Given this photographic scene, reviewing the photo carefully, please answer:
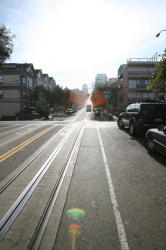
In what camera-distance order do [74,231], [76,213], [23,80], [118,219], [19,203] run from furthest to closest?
[23,80]
[19,203]
[76,213]
[118,219]
[74,231]

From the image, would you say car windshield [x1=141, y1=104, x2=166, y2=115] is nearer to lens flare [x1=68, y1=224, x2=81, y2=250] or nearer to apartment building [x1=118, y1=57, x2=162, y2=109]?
lens flare [x1=68, y1=224, x2=81, y2=250]

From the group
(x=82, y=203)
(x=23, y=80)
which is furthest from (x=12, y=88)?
(x=82, y=203)

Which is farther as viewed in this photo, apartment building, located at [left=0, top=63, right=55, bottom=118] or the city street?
apartment building, located at [left=0, top=63, right=55, bottom=118]

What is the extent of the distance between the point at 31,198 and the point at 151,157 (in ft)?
16.2

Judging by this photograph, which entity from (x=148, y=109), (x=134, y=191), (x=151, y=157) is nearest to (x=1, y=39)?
(x=148, y=109)

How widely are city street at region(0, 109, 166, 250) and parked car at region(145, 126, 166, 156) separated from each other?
475 millimetres

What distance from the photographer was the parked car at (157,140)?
21.3 ft

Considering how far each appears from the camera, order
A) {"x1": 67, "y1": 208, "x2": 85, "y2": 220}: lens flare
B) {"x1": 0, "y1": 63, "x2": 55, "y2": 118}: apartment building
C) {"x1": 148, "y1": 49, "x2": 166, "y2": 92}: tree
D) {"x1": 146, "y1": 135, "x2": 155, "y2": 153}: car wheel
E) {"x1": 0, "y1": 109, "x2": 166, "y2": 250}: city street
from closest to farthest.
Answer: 1. {"x1": 0, "y1": 109, "x2": 166, "y2": 250}: city street
2. {"x1": 67, "y1": 208, "x2": 85, "y2": 220}: lens flare
3. {"x1": 146, "y1": 135, "x2": 155, "y2": 153}: car wheel
4. {"x1": 148, "y1": 49, "x2": 166, "y2": 92}: tree
5. {"x1": 0, "y1": 63, "x2": 55, "y2": 118}: apartment building

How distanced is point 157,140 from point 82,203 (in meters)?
4.45

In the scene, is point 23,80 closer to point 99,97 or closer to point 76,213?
point 99,97

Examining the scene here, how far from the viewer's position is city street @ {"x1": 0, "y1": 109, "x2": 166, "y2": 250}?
9.03 feet

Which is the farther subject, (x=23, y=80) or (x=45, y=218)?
(x=23, y=80)

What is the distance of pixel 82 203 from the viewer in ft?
12.3

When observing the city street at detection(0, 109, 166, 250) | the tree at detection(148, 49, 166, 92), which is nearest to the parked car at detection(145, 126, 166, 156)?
the city street at detection(0, 109, 166, 250)
